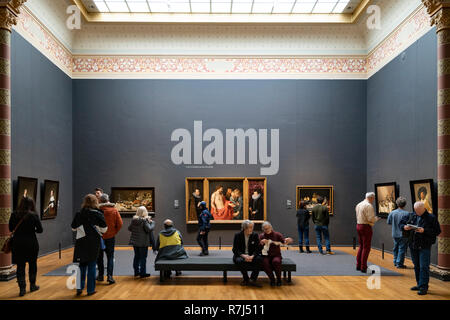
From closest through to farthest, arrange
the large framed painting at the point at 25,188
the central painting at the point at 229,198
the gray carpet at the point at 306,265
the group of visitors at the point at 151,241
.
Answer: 1. the group of visitors at the point at 151,241
2. the gray carpet at the point at 306,265
3. the large framed painting at the point at 25,188
4. the central painting at the point at 229,198

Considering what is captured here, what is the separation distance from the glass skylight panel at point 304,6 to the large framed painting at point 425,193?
762cm

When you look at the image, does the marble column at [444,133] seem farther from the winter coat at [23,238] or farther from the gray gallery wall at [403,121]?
the winter coat at [23,238]

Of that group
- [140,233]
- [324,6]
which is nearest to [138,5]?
[324,6]

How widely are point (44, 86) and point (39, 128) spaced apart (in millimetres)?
1529

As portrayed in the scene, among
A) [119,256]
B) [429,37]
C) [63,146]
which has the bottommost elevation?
[119,256]

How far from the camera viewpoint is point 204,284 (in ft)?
29.1

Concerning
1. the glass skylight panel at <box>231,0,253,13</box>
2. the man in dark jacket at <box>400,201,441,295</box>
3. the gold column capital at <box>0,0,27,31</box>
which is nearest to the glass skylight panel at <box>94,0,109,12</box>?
the glass skylight panel at <box>231,0,253,13</box>

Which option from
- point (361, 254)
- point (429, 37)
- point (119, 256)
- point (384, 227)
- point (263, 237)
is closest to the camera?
point (263, 237)

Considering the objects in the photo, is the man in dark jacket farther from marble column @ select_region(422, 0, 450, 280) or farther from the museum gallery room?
the museum gallery room

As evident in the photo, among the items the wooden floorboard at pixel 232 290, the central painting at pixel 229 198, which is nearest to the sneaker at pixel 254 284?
the wooden floorboard at pixel 232 290

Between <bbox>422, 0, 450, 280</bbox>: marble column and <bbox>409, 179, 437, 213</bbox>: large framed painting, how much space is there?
1612 mm

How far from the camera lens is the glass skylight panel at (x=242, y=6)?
1481 cm

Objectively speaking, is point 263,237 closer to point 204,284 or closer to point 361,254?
point 204,284

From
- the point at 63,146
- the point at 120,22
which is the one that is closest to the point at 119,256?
the point at 63,146
